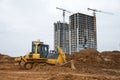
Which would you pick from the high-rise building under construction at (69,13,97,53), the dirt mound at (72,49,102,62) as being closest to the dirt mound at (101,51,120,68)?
the dirt mound at (72,49,102,62)

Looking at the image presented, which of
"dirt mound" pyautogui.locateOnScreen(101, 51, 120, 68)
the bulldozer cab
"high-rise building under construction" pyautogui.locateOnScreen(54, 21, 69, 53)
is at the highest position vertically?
"high-rise building under construction" pyautogui.locateOnScreen(54, 21, 69, 53)

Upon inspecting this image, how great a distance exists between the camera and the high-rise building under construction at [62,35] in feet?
191

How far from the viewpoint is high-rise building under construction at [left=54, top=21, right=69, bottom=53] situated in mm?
58278

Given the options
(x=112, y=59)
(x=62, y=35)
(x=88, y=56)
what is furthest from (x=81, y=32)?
(x=88, y=56)

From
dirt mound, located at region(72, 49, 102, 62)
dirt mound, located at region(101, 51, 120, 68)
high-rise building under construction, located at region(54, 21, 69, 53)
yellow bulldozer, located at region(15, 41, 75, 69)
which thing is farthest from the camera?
high-rise building under construction, located at region(54, 21, 69, 53)

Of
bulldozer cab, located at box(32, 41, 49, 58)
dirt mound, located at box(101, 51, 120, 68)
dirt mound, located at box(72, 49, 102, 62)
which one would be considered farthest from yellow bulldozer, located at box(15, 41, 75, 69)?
dirt mound, located at box(101, 51, 120, 68)

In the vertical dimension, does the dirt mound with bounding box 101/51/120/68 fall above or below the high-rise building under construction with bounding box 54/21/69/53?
below

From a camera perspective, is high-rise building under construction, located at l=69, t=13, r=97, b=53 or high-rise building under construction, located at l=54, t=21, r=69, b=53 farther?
high-rise building under construction, located at l=54, t=21, r=69, b=53

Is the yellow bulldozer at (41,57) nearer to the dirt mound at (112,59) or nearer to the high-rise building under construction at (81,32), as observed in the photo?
the dirt mound at (112,59)

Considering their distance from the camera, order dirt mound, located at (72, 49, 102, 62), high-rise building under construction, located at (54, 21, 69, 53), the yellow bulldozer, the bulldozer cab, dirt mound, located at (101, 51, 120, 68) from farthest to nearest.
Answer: high-rise building under construction, located at (54, 21, 69, 53) < dirt mound, located at (72, 49, 102, 62) < dirt mound, located at (101, 51, 120, 68) < the bulldozer cab < the yellow bulldozer

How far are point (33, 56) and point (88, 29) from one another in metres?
37.8

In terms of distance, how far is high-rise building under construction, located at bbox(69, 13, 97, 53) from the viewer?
5619cm

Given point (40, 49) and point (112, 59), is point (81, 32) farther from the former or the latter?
point (40, 49)

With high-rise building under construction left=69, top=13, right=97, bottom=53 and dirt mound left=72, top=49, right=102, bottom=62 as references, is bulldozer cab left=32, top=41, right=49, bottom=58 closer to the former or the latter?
dirt mound left=72, top=49, right=102, bottom=62
